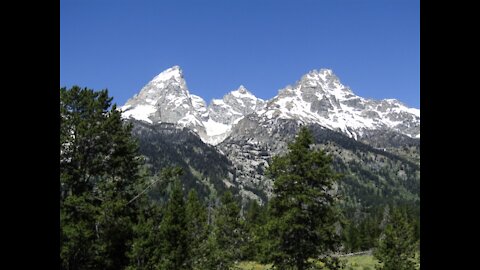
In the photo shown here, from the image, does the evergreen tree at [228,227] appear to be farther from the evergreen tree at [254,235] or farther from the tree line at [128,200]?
the tree line at [128,200]

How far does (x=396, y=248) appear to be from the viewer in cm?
3584

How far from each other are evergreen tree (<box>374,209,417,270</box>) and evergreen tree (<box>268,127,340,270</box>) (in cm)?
1013

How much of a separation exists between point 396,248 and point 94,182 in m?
22.9

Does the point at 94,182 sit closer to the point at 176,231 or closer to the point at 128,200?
the point at 128,200

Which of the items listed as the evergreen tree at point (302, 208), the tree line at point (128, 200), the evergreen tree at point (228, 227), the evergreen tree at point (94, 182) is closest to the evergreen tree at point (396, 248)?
the tree line at point (128, 200)

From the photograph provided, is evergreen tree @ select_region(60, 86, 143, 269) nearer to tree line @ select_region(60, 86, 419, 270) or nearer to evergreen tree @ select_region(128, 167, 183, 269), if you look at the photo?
tree line @ select_region(60, 86, 419, 270)

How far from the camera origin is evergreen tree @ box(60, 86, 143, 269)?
23.3 meters

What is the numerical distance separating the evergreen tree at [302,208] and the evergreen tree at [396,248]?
33.2 ft

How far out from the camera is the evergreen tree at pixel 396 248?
112 feet

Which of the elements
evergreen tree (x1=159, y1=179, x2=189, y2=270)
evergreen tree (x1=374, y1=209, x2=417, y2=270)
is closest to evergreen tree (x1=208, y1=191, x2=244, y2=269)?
evergreen tree (x1=159, y1=179, x2=189, y2=270)

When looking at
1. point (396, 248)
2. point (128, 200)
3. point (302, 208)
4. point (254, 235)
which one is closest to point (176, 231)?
point (254, 235)
